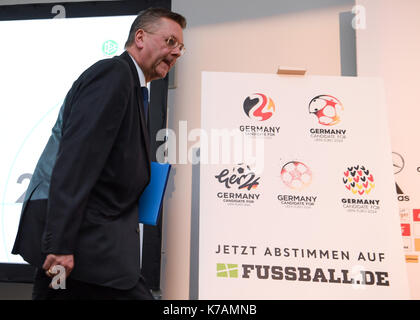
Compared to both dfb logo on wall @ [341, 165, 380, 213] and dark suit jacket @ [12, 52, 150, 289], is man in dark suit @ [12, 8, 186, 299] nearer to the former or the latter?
dark suit jacket @ [12, 52, 150, 289]

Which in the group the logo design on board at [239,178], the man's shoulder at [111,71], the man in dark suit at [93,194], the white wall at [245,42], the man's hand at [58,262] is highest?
the white wall at [245,42]

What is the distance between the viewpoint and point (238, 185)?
73.4 inches

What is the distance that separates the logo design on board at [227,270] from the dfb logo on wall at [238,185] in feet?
1.00

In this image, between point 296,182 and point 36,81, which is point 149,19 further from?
point 36,81

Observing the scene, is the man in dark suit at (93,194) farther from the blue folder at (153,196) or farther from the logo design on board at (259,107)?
the logo design on board at (259,107)

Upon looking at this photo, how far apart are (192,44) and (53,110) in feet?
3.27

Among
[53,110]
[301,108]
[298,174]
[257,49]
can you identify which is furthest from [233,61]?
[53,110]

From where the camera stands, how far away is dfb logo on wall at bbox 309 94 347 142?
1.91 metres

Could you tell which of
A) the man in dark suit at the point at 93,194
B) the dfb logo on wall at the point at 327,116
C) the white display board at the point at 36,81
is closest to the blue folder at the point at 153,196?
the man in dark suit at the point at 93,194

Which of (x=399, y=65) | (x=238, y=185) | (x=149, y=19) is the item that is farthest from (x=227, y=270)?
(x=399, y=65)

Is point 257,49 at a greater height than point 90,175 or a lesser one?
greater

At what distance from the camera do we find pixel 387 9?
7.41 feet

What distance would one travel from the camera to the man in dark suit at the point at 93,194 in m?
1.00
